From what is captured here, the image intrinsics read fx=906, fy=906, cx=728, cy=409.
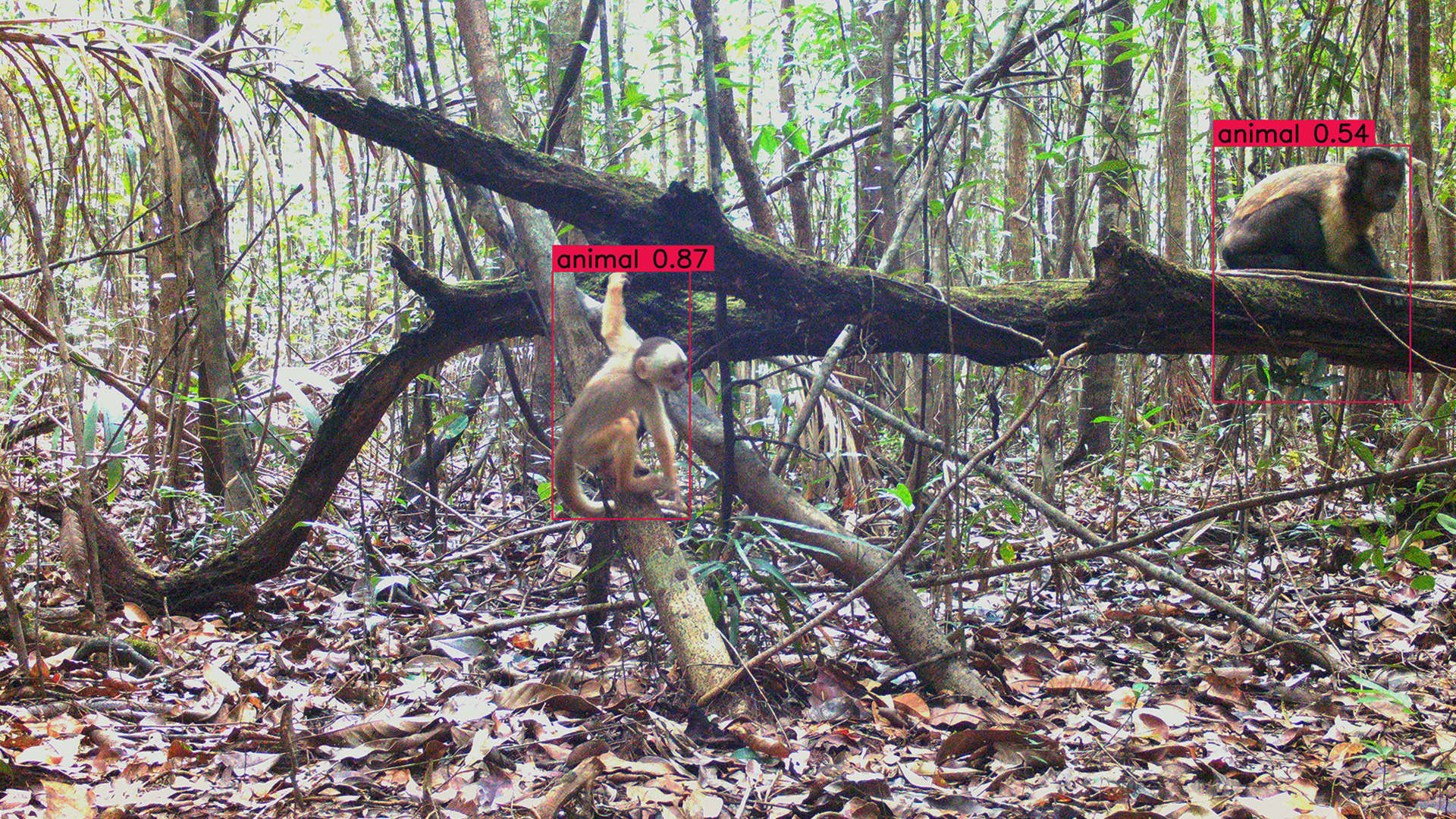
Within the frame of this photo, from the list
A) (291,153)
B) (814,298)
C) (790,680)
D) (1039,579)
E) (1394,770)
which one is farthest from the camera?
(291,153)

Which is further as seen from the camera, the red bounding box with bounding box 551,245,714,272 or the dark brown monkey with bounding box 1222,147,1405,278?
the dark brown monkey with bounding box 1222,147,1405,278

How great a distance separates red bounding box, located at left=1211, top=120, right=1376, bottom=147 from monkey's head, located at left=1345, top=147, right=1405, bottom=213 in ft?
1.23

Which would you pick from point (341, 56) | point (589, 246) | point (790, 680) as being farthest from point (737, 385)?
point (341, 56)

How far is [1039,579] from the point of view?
17.9 ft

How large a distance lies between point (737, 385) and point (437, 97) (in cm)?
263

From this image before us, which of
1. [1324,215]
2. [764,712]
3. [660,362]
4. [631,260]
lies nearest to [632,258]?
[631,260]

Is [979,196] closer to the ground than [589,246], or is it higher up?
higher up

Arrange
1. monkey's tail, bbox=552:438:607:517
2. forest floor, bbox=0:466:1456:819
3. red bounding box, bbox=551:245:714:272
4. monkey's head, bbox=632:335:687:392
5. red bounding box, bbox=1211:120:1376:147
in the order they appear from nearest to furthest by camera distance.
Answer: forest floor, bbox=0:466:1456:819 < monkey's head, bbox=632:335:687:392 < red bounding box, bbox=551:245:714:272 < monkey's tail, bbox=552:438:607:517 < red bounding box, bbox=1211:120:1376:147

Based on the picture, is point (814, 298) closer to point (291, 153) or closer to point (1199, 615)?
point (1199, 615)

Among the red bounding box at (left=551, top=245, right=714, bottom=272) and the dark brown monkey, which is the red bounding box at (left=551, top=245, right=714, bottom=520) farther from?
the dark brown monkey

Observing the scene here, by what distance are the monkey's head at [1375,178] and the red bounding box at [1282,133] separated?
38cm

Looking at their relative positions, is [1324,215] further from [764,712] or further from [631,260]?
[764,712]

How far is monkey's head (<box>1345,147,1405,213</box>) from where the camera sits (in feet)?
17.1

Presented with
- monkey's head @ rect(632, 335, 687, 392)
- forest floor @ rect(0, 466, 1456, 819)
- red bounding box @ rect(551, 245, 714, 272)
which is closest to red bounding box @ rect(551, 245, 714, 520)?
red bounding box @ rect(551, 245, 714, 272)
